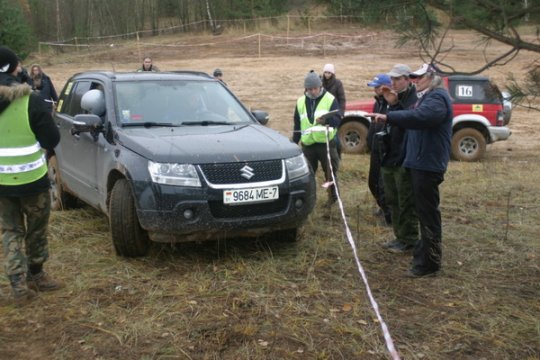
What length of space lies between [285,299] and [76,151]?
3259mm

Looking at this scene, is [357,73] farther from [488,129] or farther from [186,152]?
[186,152]

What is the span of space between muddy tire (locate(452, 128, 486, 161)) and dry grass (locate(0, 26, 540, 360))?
528 cm

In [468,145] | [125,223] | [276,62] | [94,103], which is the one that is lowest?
[468,145]

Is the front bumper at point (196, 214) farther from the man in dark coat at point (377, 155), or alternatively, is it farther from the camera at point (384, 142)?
the man in dark coat at point (377, 155)

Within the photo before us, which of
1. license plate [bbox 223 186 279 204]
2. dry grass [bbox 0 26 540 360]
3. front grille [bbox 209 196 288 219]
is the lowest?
dry grass [bbox 0 26 540 360]

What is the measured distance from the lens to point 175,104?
6.03 meters

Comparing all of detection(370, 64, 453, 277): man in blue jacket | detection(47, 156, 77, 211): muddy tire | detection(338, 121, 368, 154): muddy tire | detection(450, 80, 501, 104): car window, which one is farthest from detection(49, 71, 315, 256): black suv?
detection(450, 80, 501, 104): car window

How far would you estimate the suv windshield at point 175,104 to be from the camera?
582cm

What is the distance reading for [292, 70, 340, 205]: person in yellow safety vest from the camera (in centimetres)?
691

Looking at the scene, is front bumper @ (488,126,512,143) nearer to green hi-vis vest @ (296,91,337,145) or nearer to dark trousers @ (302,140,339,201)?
dark trousers @ (302,140,339,201)

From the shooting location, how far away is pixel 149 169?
4.91m

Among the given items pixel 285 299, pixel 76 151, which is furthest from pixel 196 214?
pixel 76 151

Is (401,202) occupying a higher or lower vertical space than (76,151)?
lower

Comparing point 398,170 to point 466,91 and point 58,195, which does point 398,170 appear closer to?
point 58,195
